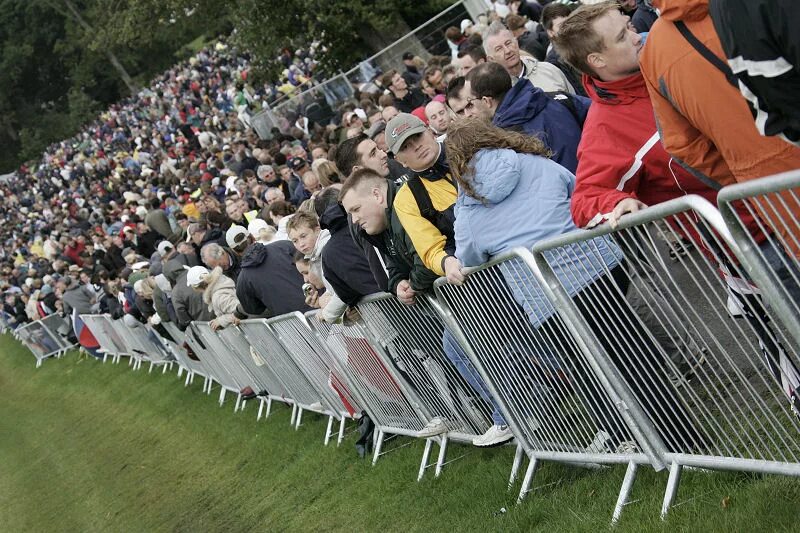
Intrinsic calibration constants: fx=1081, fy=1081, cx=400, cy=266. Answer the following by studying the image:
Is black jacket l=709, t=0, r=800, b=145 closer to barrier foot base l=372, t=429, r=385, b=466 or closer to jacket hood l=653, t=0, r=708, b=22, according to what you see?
jacket hood l=653, t=0, r=708, b=22

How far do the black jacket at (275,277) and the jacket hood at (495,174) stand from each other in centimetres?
547

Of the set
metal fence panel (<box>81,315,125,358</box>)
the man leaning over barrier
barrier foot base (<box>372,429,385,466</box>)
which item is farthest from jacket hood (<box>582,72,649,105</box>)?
metal fence panel (<box>81,315,125,358</box>)

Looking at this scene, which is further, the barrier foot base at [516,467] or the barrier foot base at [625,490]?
the barrier foot base at [516,467]

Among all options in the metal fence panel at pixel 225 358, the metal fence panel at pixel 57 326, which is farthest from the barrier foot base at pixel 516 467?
the metal fence panel at pixel 57 326

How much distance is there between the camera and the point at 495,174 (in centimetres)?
557

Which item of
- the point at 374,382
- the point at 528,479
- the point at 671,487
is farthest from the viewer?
the point at 374,382

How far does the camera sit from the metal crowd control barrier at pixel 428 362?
23.5 ft

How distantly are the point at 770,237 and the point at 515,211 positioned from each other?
2.20 metres

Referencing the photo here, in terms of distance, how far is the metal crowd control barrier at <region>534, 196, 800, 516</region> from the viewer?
4000mm

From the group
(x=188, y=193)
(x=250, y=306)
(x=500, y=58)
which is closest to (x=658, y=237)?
(x=500, y=58)

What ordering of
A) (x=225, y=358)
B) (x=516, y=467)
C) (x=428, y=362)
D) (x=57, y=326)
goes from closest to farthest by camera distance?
(x=516, y=467), (x=428, y=362), (x=225, y=358), (x=57, y=326)

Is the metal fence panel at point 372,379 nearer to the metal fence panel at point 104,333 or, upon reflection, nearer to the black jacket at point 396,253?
the black jacket at point 396,253

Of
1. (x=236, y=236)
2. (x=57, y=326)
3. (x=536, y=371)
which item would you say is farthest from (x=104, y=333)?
(x=536, y=371)

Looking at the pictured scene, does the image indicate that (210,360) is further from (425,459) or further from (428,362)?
(428,362)
